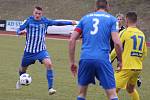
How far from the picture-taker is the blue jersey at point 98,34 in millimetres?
8070

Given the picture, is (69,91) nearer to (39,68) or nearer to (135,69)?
(135,69)

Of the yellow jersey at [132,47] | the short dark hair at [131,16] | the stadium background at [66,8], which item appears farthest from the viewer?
the stadium background at [66,8]

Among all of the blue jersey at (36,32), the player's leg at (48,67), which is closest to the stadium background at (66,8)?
the blue jersey at (36,32)

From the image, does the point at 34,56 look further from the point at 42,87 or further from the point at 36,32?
the point at 42,87

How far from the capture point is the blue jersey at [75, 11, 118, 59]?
26.5 feet

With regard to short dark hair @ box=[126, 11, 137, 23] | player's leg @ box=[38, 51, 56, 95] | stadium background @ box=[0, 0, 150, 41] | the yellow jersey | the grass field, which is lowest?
the grass field

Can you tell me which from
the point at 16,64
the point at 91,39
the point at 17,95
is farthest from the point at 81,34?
the point at 16,64

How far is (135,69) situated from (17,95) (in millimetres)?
3228

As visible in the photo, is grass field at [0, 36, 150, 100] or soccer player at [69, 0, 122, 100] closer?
soccer player at [69, 0, 122, 100]

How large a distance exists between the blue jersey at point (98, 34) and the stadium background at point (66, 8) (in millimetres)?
39454

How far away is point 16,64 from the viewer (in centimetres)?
1998

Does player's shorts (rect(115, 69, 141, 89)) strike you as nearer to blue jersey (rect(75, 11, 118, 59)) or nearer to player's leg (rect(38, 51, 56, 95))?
blue jersey (rect(75, 11, 118, 59))

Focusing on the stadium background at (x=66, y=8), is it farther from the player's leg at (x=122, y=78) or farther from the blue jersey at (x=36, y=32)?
the player's leg at (x=122, y=78)

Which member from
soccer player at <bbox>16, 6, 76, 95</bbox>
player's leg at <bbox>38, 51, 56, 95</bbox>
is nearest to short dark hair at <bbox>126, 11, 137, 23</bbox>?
soccer player at <bbox>16, 6, 76, 95</bbox>
